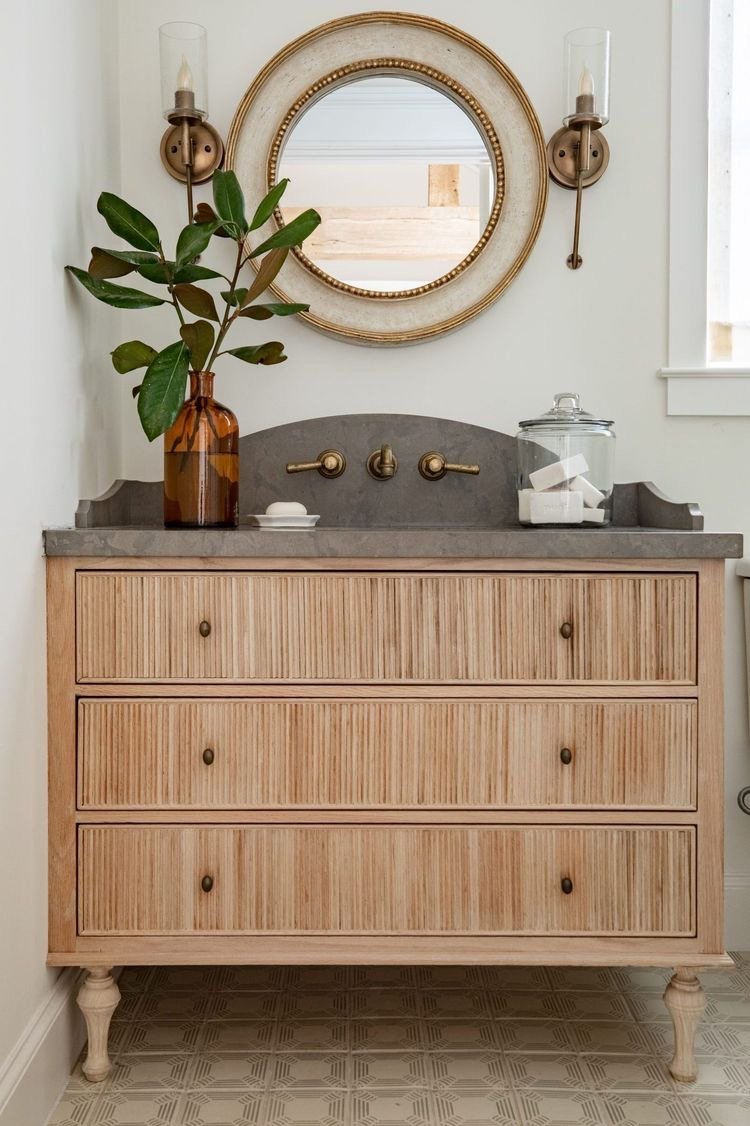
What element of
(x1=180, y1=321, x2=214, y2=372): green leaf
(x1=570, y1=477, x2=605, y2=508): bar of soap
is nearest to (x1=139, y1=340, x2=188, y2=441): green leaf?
(x1=180, y1=321, x2=214, y2=372): green leaf

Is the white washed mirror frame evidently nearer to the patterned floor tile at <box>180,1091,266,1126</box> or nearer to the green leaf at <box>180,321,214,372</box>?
the green leaf at <box>180,321,214,372</box>

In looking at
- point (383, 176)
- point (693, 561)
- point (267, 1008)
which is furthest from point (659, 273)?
point (267, 1008)

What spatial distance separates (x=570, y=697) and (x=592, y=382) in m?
0.82

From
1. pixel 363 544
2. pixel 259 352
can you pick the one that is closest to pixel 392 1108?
pixel 363 544

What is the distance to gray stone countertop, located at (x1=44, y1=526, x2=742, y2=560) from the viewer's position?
1.46 metres

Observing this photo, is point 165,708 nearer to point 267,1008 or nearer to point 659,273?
point 267,1008

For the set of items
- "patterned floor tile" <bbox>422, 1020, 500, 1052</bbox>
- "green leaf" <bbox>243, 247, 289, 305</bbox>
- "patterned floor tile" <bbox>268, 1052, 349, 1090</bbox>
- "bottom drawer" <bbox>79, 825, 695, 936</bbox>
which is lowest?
"patterned floor tile" <bbox>422, 1020, 500, 1052</bbox>

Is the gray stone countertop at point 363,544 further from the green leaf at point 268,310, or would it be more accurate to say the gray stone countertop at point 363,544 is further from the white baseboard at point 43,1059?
the white baseboard at point 43,1059

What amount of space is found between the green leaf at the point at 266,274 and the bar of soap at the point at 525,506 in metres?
0.61

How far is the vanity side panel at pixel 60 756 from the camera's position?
4.86ft

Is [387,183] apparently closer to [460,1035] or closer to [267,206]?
[267,206]

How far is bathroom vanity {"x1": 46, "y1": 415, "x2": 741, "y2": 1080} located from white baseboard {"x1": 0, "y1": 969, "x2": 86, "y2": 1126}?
101 mm

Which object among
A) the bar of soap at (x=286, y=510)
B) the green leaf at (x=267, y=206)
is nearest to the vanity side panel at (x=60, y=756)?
the bar of soap at (x=286, y=510)

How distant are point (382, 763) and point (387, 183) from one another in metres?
1.21
